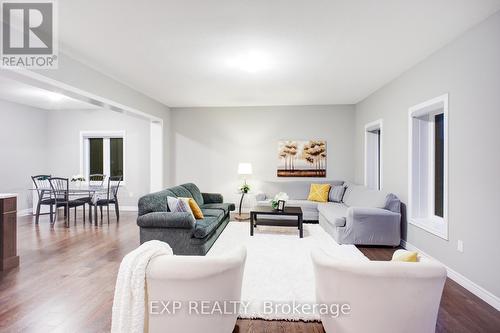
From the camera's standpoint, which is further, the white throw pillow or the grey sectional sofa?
the grey sectional sofa

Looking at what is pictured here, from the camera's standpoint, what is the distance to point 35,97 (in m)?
6.20

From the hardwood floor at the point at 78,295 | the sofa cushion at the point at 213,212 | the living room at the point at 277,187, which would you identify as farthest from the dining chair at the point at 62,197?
the sofa cushion at the point at 213,212

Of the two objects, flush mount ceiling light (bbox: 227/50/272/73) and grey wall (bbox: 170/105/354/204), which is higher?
flush mount ceiling light (bbox: 227/50/272/73)

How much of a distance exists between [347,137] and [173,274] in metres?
6.14

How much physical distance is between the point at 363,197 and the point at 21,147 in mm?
7915

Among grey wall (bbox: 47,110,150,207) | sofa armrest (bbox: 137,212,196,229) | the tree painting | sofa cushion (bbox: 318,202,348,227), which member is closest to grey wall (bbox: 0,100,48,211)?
grey wall (bbox: 47,110,150,207)

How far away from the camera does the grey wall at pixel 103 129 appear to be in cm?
737

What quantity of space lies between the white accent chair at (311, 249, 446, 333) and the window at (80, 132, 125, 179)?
7.05 metres

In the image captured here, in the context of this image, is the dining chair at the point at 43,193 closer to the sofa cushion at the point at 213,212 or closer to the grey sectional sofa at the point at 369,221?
the sofa cushion at the point at 213,212

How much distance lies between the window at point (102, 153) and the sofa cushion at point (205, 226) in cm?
430

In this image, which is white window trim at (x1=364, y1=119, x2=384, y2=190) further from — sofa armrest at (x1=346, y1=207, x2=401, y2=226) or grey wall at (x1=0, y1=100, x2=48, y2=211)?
grey wall at (x1=0, y1=100, x2=48, y2=211)

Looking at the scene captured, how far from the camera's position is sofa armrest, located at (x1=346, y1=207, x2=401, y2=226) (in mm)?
4254

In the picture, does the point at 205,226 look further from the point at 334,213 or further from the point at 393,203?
the point at 393,203

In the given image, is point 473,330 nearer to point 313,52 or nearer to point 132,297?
point 132,297
